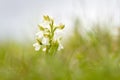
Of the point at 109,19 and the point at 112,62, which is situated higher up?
the point at 109,19

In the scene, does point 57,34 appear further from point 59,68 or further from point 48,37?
point 59,68

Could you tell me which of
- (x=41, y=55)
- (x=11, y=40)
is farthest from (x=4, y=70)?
(x=11, y=40)

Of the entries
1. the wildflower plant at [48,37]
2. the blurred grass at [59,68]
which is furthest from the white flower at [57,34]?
the blurred grass at [59,68]

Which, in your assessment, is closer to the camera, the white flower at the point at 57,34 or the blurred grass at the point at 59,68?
the blurred grass at the point at 59,68

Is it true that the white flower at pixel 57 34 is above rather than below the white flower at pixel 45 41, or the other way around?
above

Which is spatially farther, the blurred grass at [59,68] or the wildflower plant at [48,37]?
the wildflower plant at [48,37]

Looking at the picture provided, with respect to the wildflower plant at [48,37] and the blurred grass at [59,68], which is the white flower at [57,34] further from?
the blurred grass at [59,68]

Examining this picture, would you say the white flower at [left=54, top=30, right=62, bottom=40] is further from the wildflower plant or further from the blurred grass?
the blurred grass

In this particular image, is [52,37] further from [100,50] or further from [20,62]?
→ [100,50]
